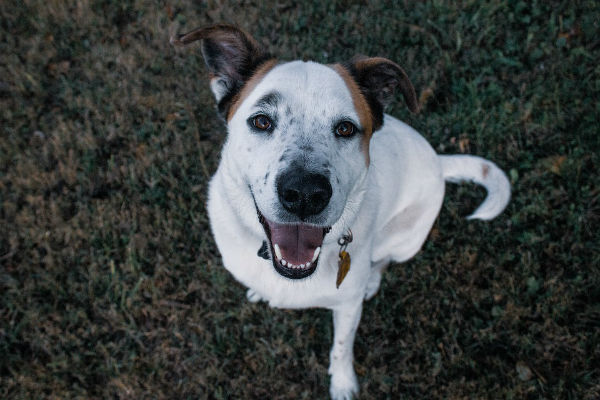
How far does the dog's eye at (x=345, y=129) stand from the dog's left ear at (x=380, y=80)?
0.37 metres

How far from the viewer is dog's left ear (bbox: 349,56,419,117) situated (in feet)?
8.54

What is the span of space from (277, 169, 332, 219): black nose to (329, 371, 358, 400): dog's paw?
1.84 m

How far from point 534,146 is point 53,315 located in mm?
4675

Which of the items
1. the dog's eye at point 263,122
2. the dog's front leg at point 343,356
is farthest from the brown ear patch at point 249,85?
the dog's front leg at point 343,356

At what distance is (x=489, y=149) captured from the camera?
14.8 feet

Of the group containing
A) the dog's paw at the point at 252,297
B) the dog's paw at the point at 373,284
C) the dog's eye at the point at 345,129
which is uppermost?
the dog's eye at the point at 345,129

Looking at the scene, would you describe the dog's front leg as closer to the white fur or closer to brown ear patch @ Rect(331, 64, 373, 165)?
the white fur

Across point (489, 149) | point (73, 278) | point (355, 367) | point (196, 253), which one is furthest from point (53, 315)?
point (489, 149)

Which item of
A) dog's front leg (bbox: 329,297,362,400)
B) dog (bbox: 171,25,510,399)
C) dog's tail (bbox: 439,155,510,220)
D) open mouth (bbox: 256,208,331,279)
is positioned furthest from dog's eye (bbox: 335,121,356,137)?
dog's tail (bbox: 439,155,510,220)

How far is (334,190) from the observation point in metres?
2.22

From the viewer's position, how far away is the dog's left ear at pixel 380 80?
8.54ft

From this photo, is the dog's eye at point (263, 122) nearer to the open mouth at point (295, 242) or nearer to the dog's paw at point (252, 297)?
the open mouth at point (295, 242)

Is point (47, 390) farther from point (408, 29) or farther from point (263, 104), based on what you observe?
point (408, 29)

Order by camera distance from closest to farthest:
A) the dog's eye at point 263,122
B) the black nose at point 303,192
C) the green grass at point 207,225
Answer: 1. the black nose at point 303,192
2. the dog's eye at point 263,122
3. the green grass at point 207,225
